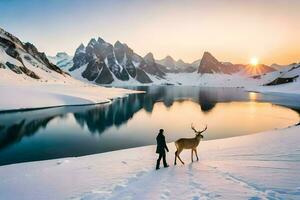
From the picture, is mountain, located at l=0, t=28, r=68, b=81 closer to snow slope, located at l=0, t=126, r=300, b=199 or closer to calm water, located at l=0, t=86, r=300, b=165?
calm water, located at l=0, t=86, r=300, b=165

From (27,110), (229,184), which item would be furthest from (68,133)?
(229,184)

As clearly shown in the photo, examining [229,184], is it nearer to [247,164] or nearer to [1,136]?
[247,164]

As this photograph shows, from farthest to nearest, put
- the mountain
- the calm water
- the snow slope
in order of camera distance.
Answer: the mountain → the calm water → the snow slope

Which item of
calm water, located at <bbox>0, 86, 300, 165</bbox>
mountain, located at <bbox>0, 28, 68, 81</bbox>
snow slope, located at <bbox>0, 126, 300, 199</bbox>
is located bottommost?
calm water, located at <bbox>0, 86, 300, 165</bbox>

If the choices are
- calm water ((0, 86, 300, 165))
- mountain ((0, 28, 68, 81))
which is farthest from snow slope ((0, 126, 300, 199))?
mountain ((0, 28, 68, 81))

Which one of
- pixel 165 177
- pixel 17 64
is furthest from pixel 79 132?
pixel 17 64

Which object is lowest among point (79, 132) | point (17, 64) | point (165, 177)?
point (79, 132)

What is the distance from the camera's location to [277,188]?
11.6 m

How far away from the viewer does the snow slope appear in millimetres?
12035

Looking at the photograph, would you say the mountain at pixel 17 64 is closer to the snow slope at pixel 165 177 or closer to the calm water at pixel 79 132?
the calm water at pixel 79 132

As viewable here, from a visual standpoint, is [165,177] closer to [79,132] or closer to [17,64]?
[79,132]

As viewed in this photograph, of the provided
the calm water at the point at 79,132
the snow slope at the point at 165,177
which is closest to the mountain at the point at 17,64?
the calm water at the point at 79,132

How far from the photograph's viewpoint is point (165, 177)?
48.3 ft

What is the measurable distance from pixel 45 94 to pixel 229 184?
5913 cm
